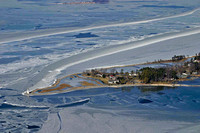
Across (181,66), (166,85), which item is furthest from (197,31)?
(166,85)

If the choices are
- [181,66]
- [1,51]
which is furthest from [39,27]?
[181,66]

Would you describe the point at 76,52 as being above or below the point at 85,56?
above

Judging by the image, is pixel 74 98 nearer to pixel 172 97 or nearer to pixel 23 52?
pixel 172 97

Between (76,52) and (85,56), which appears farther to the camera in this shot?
(76,52)

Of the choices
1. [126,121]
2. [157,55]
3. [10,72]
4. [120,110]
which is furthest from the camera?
[157,55]

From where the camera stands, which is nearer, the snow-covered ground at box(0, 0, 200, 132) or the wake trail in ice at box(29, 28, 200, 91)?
the snow-covered ground at box(0, 0, 200, 132)

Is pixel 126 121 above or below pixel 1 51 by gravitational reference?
below

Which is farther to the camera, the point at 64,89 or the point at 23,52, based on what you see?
the point at 23,52

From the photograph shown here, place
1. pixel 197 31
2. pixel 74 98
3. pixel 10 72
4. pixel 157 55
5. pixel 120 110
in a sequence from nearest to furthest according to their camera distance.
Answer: pixel 120 110 < pixel 74 98 < pixel 10 72 < pixel 157 55 < pixel 197 31

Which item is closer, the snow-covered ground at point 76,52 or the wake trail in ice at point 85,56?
the snow-covered ground at point 76,52
